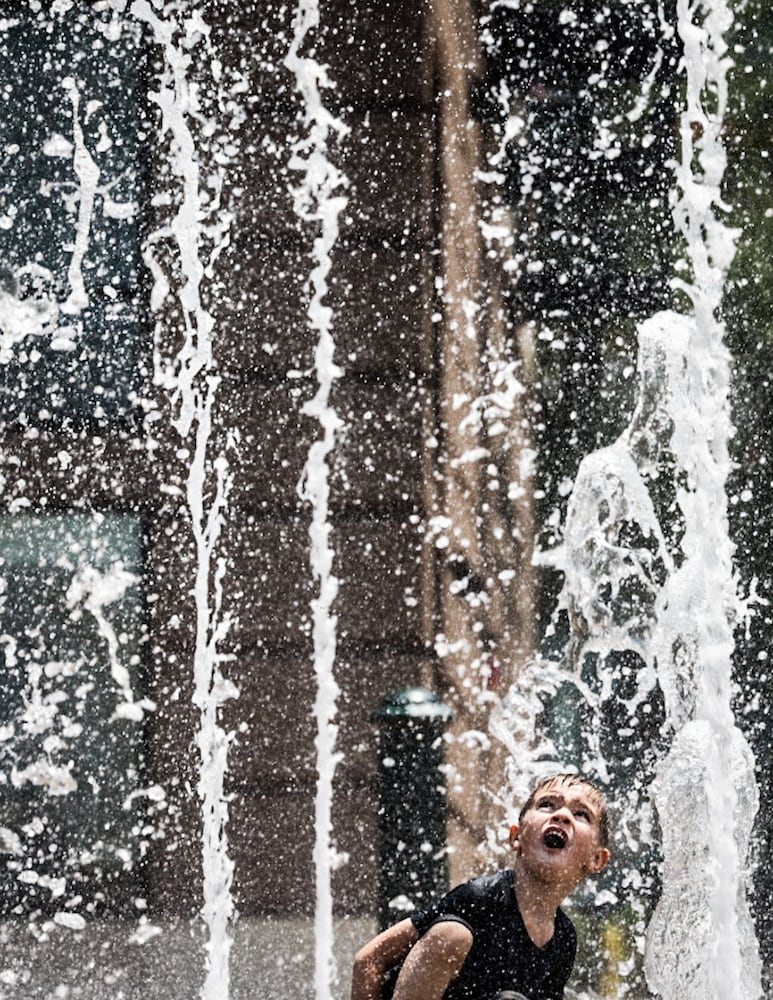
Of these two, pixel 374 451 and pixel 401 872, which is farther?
pixel 374 451

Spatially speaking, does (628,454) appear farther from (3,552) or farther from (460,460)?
(3,552)

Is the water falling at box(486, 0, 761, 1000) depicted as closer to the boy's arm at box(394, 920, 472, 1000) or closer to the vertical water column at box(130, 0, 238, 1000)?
the vertical water column at box(130, 0, 238, 1000)

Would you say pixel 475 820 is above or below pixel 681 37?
below

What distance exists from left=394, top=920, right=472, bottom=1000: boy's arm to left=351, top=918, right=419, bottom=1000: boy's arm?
6cm

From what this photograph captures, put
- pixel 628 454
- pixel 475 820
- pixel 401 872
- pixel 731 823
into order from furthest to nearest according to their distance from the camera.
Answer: pixel 628 454 < pixel 475 820 < pixel 731 823 < pixel 401 872

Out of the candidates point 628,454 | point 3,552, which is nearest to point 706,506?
point 628,454

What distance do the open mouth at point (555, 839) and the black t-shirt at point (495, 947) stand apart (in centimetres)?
8

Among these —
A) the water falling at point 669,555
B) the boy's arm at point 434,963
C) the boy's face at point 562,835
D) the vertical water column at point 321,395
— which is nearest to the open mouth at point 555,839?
the boy's face at point 562,835

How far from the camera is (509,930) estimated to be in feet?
8.16

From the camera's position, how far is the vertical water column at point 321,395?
6.57 m

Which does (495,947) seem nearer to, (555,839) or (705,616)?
(555,839)

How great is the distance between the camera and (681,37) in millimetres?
6934

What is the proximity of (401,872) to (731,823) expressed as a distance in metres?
1.47

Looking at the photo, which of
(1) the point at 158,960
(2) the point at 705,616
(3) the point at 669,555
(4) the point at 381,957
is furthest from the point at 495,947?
(3) the point at 669,555
